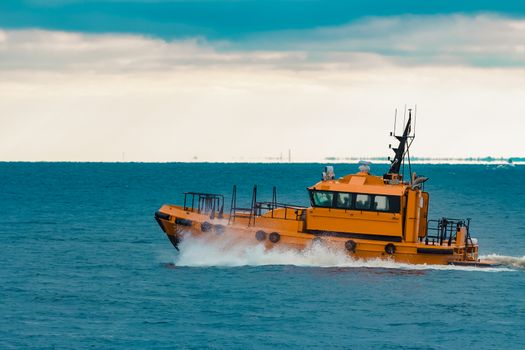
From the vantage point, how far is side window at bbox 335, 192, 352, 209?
147 feet

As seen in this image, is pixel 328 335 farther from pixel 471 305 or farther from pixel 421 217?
pixel 421 217

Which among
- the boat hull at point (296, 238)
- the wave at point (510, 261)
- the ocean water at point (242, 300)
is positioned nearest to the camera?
the ocean water at point (242, 300)

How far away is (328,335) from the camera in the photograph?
3291 cm

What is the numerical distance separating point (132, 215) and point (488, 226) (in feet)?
87.9

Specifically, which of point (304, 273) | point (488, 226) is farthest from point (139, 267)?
point (488, 226)

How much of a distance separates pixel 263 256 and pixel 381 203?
528cm

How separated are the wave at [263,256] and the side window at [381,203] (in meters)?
2.12

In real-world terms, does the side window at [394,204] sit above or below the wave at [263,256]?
above

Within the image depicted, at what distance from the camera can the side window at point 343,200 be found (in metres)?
44.8

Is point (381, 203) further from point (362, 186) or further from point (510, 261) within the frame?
point (510, 261)

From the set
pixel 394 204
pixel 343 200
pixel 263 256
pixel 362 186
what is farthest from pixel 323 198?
pixel 263 256

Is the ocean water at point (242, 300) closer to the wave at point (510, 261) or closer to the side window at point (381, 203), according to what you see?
the wave at point (510, 261)

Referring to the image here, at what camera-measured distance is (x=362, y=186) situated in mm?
45094

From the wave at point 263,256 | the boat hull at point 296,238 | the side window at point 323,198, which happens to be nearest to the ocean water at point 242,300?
the wave at point 263,256
